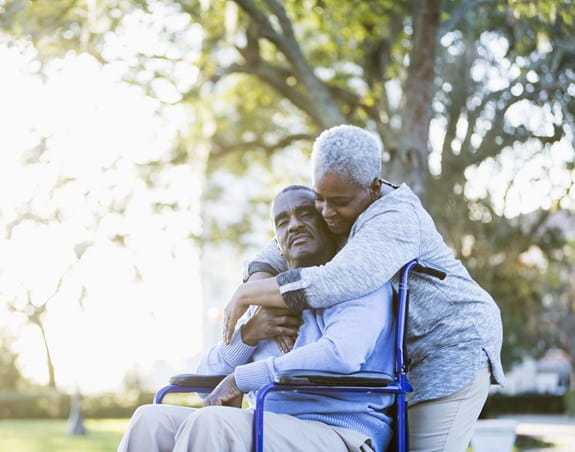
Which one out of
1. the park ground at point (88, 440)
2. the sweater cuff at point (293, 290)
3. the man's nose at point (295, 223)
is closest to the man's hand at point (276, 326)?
the sweater cuff at point (293, 290)

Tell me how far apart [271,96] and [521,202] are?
3506mm

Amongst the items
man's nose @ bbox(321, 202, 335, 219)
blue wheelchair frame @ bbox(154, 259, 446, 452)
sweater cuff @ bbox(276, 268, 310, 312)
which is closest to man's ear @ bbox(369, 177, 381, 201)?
man's nose @ bbox(321, 202, 335, 219)

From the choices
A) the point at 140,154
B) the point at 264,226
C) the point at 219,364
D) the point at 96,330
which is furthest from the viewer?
the point at 96,330

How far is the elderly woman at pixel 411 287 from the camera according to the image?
2557mm

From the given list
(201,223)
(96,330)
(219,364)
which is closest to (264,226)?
(201,223)

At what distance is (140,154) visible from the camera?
33.7ft

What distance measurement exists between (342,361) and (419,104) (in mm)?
5223

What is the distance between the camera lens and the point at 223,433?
91.4 inches

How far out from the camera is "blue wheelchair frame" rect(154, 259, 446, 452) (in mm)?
2355

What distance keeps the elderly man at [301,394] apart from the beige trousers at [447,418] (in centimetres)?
16

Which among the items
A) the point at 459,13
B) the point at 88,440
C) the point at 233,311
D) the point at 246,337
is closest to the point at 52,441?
the point at 88,440

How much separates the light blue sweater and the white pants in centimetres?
6

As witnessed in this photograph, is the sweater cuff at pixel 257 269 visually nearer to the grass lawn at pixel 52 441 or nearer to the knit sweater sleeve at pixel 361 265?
the knit sweater sleeve at pixel 361 265

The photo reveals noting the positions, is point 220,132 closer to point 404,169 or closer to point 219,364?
point 404,169
